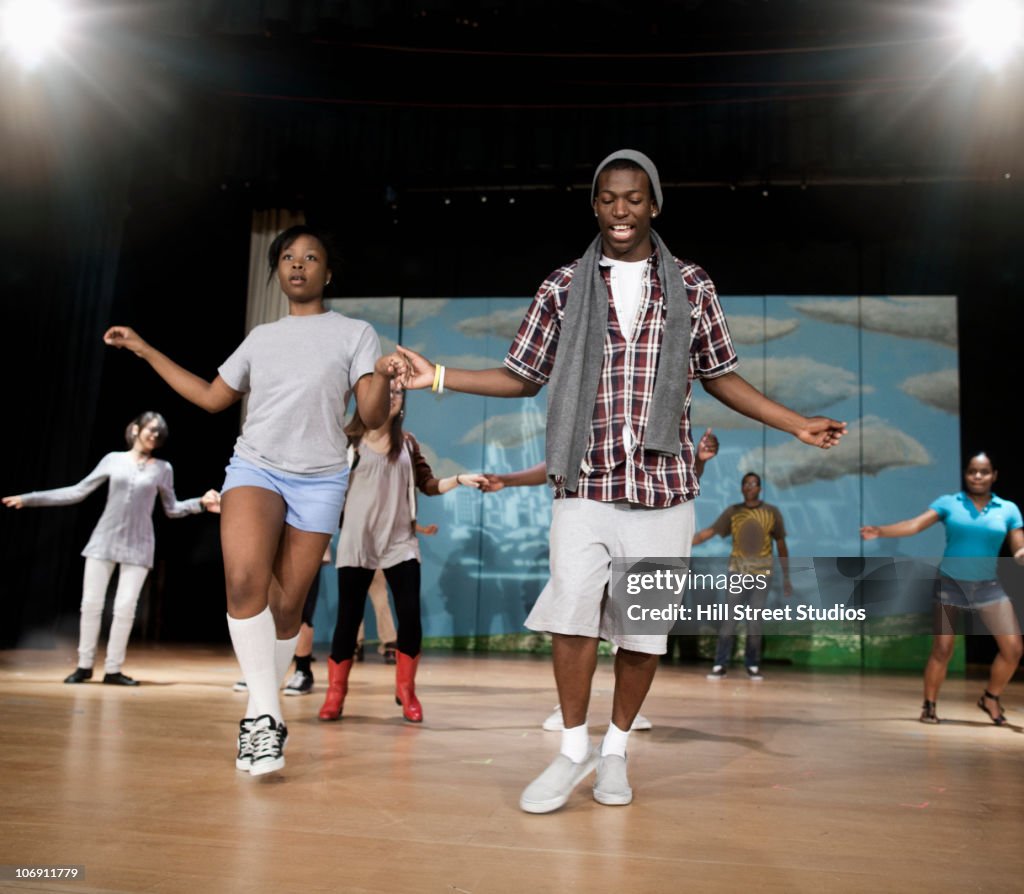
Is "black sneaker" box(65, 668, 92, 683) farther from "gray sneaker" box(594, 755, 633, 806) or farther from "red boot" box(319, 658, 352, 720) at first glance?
"gray sneaker" box(594, 755, 633, 806)

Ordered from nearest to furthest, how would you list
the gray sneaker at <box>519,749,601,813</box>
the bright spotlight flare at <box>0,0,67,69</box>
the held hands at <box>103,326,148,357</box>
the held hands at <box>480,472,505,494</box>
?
the gray sneaker at <box>519,749,601,813</box>
the held hands at <box>103,326,148,357</box>
the held hands at <box>480,472,505,494</box>
the bright spotlight flare at <box>0,0,67,69</box>

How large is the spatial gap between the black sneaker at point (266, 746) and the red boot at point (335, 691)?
124cm

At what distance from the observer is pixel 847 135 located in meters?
7.81

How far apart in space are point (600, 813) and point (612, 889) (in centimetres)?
59

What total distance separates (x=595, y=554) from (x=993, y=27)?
232 inches

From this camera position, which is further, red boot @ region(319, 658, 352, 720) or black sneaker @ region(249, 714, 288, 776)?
red boot @ region(319, 658, 352, 720)

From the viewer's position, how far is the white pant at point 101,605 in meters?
5.06

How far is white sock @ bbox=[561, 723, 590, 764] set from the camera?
2.33 metres

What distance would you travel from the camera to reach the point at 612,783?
2.34 meters

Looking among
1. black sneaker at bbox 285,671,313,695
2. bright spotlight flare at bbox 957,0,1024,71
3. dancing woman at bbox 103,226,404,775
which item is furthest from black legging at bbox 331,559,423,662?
bright spotlight flare at bbox 957,0,1024,71

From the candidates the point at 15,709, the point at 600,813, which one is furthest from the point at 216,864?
the point at 15,709

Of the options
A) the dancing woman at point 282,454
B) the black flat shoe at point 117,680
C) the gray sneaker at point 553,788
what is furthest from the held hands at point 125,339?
the black flat shoe at point 117,680

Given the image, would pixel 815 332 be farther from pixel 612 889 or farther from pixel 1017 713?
pixel 612 889

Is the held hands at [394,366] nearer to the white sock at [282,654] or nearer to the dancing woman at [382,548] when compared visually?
the white sock at [282,654]
